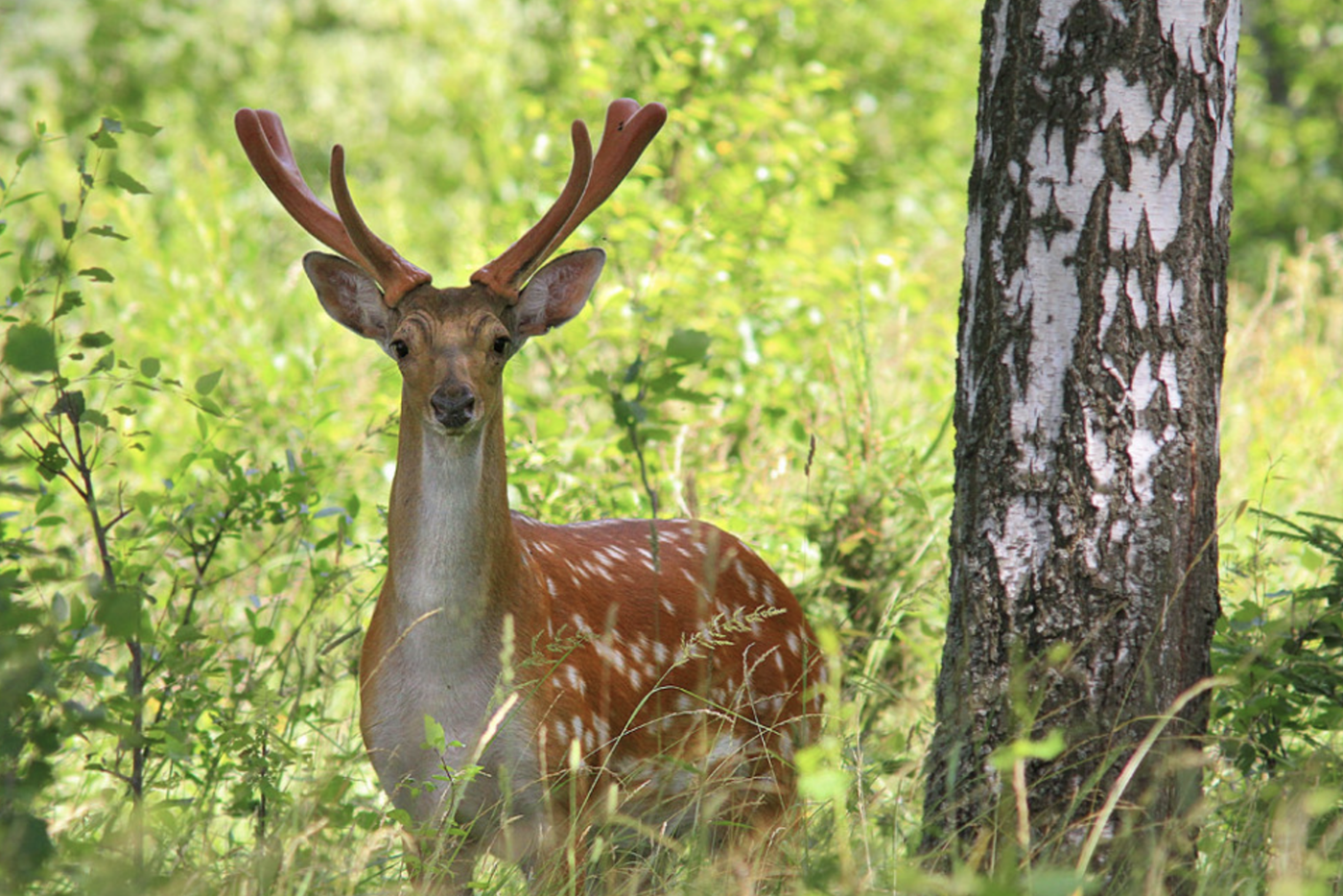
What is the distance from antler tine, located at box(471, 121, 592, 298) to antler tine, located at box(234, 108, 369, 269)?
13.5 inches

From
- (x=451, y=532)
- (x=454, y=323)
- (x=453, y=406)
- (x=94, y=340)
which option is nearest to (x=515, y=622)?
(x=451, y=532)

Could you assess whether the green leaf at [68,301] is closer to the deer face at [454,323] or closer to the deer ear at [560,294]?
the deer face at [454,323]

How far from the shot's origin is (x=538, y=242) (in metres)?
3.41

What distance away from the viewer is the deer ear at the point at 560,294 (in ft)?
11.9

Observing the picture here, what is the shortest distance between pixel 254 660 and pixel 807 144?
3.33m

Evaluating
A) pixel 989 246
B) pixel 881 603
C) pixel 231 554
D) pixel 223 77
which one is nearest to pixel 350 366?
pixel 231 554

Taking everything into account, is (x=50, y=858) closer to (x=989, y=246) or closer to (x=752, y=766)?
(x=752, y=766)

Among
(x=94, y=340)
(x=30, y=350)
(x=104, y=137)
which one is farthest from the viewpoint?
(x=104, y=137)

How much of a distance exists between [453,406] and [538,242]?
55 centimetres

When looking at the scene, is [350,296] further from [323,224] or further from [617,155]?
[617,155]

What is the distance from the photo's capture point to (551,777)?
3066 millimetres

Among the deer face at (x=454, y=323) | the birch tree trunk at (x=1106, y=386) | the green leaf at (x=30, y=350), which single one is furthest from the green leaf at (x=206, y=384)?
the birch tree trunk at (x=1106, y=386)

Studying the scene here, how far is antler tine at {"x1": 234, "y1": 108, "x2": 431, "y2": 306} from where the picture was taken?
3428mm

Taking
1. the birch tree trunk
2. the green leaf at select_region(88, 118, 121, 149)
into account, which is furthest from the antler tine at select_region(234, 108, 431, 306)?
the birch tree trunk
